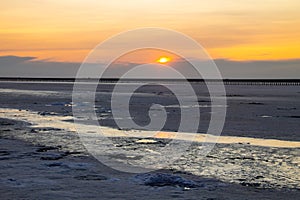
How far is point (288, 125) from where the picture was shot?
2134 cm

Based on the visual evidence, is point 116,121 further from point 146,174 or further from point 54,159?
point 146,174

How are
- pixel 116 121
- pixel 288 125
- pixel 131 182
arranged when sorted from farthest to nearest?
pixel 116 121 < pixel 288 125 < pixel 131 182

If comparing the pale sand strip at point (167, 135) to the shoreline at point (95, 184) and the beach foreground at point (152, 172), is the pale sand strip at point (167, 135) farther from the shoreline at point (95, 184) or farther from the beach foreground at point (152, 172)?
the shoreline at point (95, 184)

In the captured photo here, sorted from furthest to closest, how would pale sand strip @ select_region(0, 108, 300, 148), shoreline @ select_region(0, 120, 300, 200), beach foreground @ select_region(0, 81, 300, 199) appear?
1. pale sand strip @ select_region(0, 108, 300, 148)
2. beach foreground @ select_region(0, 81, 300, 199)
3. shoreline @ select_region(0, 120, 300, 200)

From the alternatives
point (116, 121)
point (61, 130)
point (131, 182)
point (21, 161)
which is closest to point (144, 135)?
point (61, 130)

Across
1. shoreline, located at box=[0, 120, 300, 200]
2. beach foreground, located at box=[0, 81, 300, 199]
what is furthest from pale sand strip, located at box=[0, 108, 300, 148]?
shoreline, located at box=[0, 120, 300, 200]

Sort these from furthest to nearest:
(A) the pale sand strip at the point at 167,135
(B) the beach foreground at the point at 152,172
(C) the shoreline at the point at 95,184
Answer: (A) the pale sand strip at the point at 167,135
(B) the beach foreground at the point at 152,172
(C) the shoreline at the point at 95,184

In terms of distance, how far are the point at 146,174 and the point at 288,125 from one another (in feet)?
41.1

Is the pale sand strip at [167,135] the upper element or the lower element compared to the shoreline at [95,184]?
upper

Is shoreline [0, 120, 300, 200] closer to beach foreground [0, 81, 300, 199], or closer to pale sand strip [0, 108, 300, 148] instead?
beach foreground [0, 81, 300, 199]

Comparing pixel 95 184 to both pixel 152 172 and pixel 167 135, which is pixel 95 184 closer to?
pixel 152 172

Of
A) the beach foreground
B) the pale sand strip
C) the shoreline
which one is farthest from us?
the pale sand strip

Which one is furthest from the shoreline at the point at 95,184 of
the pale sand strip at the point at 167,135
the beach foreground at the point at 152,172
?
the pale sand strip at the point at 167,135

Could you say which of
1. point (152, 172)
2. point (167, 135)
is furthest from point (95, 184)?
point (167, 135)
